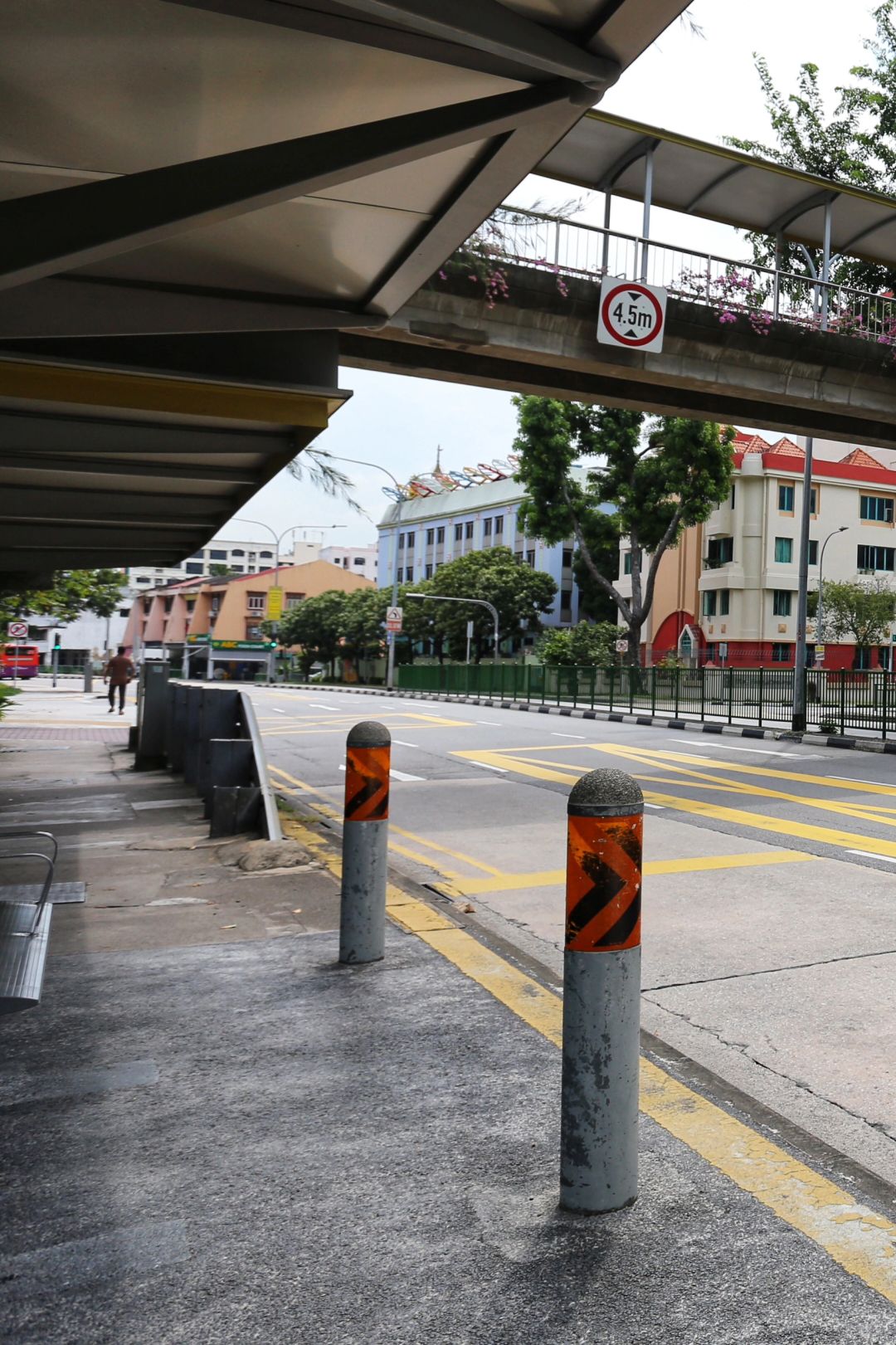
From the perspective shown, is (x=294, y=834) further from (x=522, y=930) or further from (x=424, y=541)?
(x=424, y=541)

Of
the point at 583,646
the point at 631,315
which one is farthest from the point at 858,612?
the point at 631,315

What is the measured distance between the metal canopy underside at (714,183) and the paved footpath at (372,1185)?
43.8ft

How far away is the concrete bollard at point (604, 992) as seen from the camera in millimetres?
3025

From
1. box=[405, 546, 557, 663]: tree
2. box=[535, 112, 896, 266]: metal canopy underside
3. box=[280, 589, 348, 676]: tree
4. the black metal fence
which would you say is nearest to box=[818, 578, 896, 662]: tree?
the black metal fence

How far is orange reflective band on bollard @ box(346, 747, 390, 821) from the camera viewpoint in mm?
5039

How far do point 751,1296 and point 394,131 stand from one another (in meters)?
3.84

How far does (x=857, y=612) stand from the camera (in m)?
47.8

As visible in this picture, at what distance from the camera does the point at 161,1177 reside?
10.4 feet

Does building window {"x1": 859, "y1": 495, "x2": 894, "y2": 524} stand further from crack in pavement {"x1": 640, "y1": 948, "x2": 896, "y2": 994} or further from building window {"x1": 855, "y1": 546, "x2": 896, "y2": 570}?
crack in pavement {"x1": 640, "y1": 948, "x2": 896, "y2": 994}

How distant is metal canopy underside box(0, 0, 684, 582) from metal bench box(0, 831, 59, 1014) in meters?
2.50

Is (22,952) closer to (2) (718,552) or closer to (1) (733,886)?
(1) (733,886)

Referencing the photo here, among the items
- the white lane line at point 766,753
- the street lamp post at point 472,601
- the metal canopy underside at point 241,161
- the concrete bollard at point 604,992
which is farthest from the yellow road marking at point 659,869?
the street lamp post at point 472,601

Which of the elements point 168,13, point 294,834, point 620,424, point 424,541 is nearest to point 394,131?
point 168,13

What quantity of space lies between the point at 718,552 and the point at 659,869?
46642 millimetres
